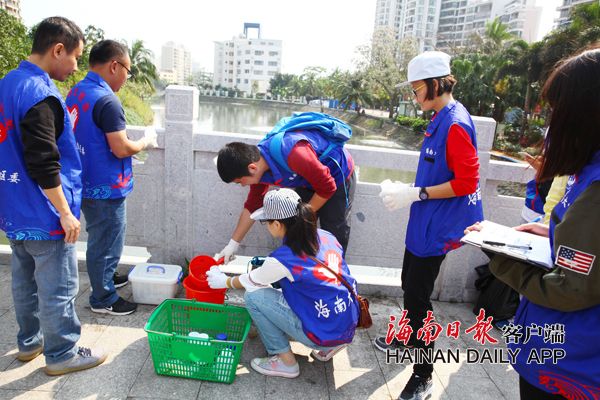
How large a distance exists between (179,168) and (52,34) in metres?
1.54

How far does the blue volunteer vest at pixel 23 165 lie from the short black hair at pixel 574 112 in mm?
1925

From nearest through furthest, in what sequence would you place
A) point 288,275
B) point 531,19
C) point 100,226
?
point 288,275 → point 100,226 → point 531,19

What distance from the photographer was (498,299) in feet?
10.9

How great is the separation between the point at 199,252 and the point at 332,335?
1714 mm

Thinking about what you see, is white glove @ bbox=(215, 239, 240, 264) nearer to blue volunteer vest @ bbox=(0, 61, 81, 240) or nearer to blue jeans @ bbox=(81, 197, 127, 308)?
blue jeans @ bbox=(81, 197, 127, 308)

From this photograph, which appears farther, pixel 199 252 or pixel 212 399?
pixel 199 252

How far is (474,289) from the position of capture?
3.60m

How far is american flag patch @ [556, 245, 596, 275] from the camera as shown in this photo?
110 cm

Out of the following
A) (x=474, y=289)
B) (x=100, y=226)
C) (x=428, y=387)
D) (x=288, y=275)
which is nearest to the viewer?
(x=288, y=275)

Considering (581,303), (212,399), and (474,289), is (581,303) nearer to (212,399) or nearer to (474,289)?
(212,399)

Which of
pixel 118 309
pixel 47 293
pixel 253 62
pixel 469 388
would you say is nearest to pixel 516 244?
pixel 469 388

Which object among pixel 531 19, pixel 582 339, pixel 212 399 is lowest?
pixel 212 399

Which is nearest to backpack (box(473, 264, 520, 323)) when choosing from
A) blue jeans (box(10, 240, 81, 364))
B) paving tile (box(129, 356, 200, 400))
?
paving tile (box(129, 356, 200, 400))

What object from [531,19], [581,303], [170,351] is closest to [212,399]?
[170,351]
